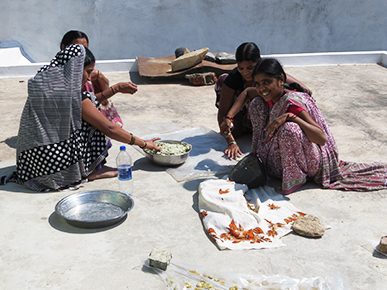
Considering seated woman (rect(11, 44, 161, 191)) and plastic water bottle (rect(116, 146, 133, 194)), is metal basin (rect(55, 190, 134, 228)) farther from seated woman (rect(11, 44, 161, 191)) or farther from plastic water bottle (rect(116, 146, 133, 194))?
seated woman (rect(11, 44, 161, 191))

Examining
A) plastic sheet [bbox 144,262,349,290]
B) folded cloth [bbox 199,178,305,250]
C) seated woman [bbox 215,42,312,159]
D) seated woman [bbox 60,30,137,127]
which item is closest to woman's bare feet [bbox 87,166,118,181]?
seated woman [bbox 60,30,137,127]

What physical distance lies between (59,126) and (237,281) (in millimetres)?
1889

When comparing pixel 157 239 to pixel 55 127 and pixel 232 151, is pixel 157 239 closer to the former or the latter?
pixel 55 127

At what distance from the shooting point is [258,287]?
7.47ft

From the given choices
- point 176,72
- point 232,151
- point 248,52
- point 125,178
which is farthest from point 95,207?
point 176,72

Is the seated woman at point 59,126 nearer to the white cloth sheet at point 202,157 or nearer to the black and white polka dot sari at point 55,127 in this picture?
the black and white polka dot sari at point 55,127

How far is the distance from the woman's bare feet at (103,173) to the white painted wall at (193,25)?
8437 mm

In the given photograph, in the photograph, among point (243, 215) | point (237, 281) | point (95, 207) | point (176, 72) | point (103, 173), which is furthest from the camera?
point (176, 72)

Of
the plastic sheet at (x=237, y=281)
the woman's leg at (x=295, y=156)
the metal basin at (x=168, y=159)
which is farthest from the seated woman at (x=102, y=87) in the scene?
the plastic sheet at (x=237, y=281)

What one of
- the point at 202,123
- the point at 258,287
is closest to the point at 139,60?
the point at 202,123

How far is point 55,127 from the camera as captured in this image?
3285mm

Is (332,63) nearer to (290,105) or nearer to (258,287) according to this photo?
(290,105)

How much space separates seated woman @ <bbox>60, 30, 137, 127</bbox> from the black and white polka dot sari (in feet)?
1.69

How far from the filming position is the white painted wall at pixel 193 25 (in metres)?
11.0
